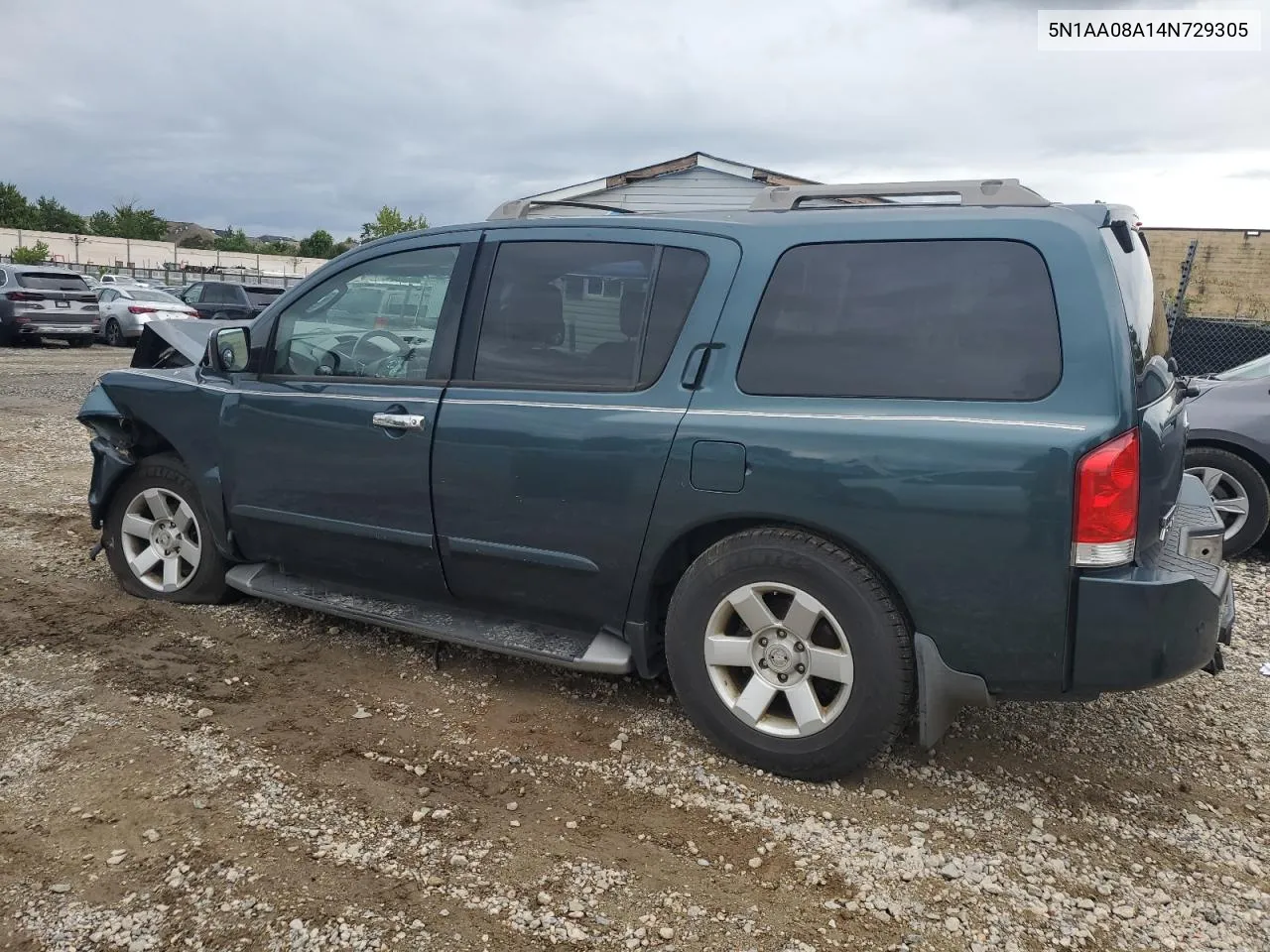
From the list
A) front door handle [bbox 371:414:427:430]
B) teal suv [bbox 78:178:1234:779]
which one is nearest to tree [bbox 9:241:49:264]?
teal suv [bbox 78:178:1234:779]

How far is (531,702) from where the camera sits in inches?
145

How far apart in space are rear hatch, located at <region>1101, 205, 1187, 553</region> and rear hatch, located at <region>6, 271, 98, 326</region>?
20.8m

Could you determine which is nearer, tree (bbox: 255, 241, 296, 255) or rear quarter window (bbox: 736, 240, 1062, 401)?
rear quarter window (bbox: 736, 240, 1062, 401)

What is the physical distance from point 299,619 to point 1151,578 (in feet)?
11.8

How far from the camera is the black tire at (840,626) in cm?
288

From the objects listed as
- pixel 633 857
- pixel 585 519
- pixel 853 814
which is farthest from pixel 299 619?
pixel 853 814

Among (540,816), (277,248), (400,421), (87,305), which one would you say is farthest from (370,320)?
(277,248)

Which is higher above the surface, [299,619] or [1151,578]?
[1151,578]

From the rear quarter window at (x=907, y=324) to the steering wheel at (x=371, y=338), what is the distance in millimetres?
1480

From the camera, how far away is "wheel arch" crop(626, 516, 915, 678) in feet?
9.64

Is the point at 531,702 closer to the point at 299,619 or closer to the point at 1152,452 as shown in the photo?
the point at 299,619

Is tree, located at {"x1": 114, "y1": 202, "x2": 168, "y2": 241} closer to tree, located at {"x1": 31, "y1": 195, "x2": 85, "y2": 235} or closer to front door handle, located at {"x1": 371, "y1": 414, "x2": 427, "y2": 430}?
tree, located at {"x1": 31, "y1": 195, "x2": 85, "y2": 235}

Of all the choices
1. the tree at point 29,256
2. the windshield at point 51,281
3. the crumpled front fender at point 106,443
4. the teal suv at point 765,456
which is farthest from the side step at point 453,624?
the tree at point 29,256

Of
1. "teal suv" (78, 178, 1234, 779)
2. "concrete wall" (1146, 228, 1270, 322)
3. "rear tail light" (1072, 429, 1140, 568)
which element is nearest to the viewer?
"rear tail light" (1072, 429, 1140, 568)
